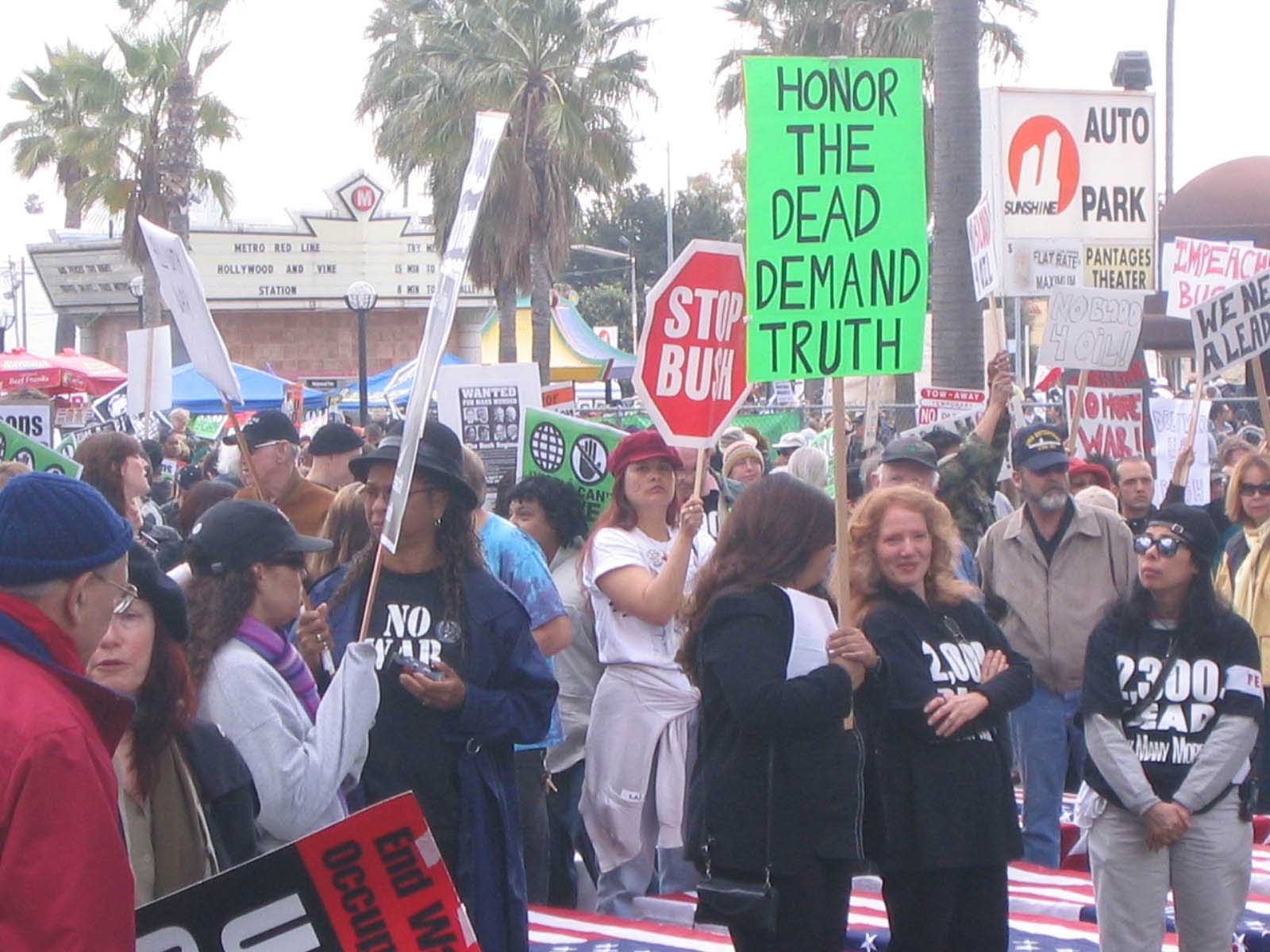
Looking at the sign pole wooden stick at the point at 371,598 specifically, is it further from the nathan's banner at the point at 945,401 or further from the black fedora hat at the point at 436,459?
the nathan's banner at the point at 945,401

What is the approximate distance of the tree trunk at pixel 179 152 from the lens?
29797 millimetres

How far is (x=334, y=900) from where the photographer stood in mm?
3268

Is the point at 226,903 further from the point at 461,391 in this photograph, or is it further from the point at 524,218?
the point at 524,218

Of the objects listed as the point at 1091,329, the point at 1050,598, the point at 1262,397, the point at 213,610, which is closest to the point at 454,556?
the point at 213,610

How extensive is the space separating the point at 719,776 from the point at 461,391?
17.3ft

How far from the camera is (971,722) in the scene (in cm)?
446

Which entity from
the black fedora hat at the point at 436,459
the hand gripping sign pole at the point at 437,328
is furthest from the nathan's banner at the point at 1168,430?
the hand gripping sign pole at the point at 437,328

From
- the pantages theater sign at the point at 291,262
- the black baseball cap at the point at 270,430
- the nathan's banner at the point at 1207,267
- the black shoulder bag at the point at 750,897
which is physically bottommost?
the black shoulder bag at the point at 750,897

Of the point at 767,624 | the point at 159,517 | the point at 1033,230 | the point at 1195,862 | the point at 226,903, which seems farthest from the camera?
the point at 1033,230

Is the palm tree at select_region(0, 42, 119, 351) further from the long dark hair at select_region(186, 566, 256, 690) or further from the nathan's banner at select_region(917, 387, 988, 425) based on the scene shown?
the long dark hair at select_region(186, 566, 256, 690)

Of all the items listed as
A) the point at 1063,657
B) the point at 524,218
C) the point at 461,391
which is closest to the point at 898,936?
the point at 1063,657

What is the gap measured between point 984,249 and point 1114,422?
134 centimetres

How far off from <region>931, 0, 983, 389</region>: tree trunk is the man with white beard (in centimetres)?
501

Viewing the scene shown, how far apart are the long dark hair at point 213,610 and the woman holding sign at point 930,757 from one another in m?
1.54
